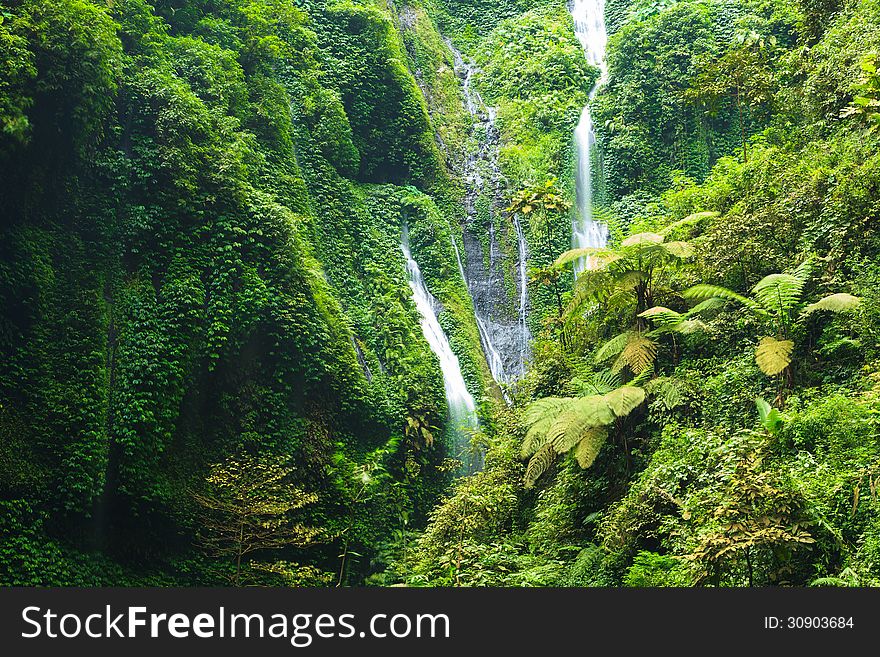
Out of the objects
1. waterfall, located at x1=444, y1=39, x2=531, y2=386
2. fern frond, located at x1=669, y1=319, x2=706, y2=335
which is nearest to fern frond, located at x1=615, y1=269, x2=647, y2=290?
fern frond, located at x1=669, y1=319, x2=706, y2=335

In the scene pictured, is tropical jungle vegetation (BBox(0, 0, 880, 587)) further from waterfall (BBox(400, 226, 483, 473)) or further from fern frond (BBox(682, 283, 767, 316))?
waterfall (BBox(400, 226, 483, 473))

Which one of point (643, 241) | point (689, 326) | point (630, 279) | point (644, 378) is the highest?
point (643, 241)

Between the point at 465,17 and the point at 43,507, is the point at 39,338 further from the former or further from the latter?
the point at 465,17

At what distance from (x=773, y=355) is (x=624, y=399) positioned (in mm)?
1683

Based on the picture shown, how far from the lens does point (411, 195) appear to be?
797 inches

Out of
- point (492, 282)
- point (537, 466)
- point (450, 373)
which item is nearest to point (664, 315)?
point (537, 466)

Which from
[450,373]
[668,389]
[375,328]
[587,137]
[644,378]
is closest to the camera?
[668,389]

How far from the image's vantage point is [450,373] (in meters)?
17.5

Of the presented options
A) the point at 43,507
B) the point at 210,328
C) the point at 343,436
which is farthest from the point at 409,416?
the point at 43,507

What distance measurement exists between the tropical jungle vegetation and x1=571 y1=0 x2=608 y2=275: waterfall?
61 cm

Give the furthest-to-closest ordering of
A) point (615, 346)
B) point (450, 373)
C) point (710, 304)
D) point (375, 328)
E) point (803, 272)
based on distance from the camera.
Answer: point (450, 373) → point (375, 328) → point (615, 346) → point (710, 304) → point (803, 272)

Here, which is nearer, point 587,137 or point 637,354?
point 637,354

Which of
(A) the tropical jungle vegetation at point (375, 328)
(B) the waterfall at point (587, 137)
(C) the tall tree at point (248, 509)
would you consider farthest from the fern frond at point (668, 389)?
(B) the waterfall at point (587, 137)

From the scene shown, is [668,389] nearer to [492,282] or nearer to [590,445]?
[590,445]
